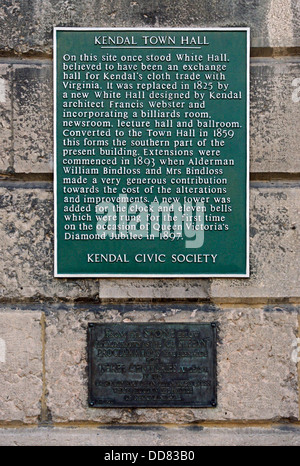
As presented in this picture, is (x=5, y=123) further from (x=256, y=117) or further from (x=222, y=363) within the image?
(x=222, y=363)

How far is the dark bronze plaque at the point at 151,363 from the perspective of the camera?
137 inches

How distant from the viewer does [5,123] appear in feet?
11.6

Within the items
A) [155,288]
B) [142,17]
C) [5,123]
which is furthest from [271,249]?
[5,123]

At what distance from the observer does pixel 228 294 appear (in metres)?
3.51

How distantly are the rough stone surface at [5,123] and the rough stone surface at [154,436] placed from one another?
1827 mm

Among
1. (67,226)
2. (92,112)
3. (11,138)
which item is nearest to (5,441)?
(67,226)

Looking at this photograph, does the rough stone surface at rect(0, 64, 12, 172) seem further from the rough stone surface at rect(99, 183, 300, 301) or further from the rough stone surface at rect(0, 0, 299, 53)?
the rough stone surface at rect(99, 183, 300, 301)

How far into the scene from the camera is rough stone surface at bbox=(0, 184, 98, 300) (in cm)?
352

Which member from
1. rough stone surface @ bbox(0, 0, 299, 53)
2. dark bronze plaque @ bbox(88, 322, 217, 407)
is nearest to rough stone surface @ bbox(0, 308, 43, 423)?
dark bronze plaque @ bbox(88, 322, 217, 407)

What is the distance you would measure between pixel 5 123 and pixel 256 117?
1717 mm

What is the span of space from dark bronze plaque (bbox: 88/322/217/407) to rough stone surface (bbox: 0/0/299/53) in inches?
78.5

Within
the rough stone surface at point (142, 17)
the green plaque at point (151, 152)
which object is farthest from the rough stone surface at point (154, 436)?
the rough stone surface at point (142, 17)

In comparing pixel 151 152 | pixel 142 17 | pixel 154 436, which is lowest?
pixel 154 436

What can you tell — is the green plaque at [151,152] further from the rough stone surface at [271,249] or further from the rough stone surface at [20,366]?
the rough stone surface at [20,366]
